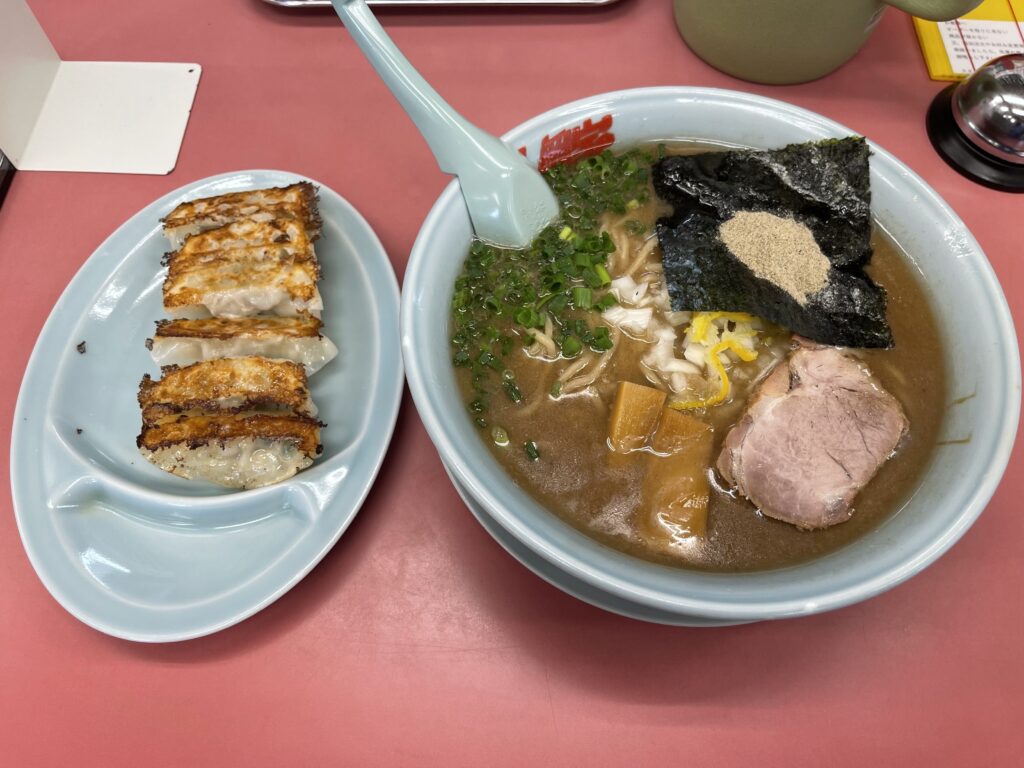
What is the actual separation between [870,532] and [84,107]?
241cm

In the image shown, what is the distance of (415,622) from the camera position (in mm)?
1359

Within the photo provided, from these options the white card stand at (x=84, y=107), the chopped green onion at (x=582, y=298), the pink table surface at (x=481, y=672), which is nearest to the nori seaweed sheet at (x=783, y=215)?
the chopped green onion at (x=582, y=298)

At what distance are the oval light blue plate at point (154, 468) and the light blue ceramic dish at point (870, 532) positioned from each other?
1.10 ft

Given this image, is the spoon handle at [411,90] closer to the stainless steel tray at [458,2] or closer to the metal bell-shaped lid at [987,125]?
the stainless steel tray at [458,2]

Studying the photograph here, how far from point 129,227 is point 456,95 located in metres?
1.01

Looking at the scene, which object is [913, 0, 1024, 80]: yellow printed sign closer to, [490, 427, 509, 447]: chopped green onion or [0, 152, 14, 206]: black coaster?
[490, 427, 509, 447]: chopped green onion

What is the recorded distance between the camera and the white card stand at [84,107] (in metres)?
1.86

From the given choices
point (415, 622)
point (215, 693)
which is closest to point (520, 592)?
point (415, 622)

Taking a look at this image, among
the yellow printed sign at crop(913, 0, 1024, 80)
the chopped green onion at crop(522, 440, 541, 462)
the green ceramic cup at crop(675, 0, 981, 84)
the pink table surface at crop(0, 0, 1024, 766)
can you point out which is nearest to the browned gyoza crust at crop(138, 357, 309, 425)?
the pink table surface at crop(0, 0, 1024, 766)

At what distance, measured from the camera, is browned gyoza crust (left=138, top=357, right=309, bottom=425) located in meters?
1.41

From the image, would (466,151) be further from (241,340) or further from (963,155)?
(963,155)

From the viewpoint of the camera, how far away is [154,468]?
1.50m

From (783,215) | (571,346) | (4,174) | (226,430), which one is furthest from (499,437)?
(4,174)

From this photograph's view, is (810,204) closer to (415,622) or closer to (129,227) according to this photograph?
(415,622)
